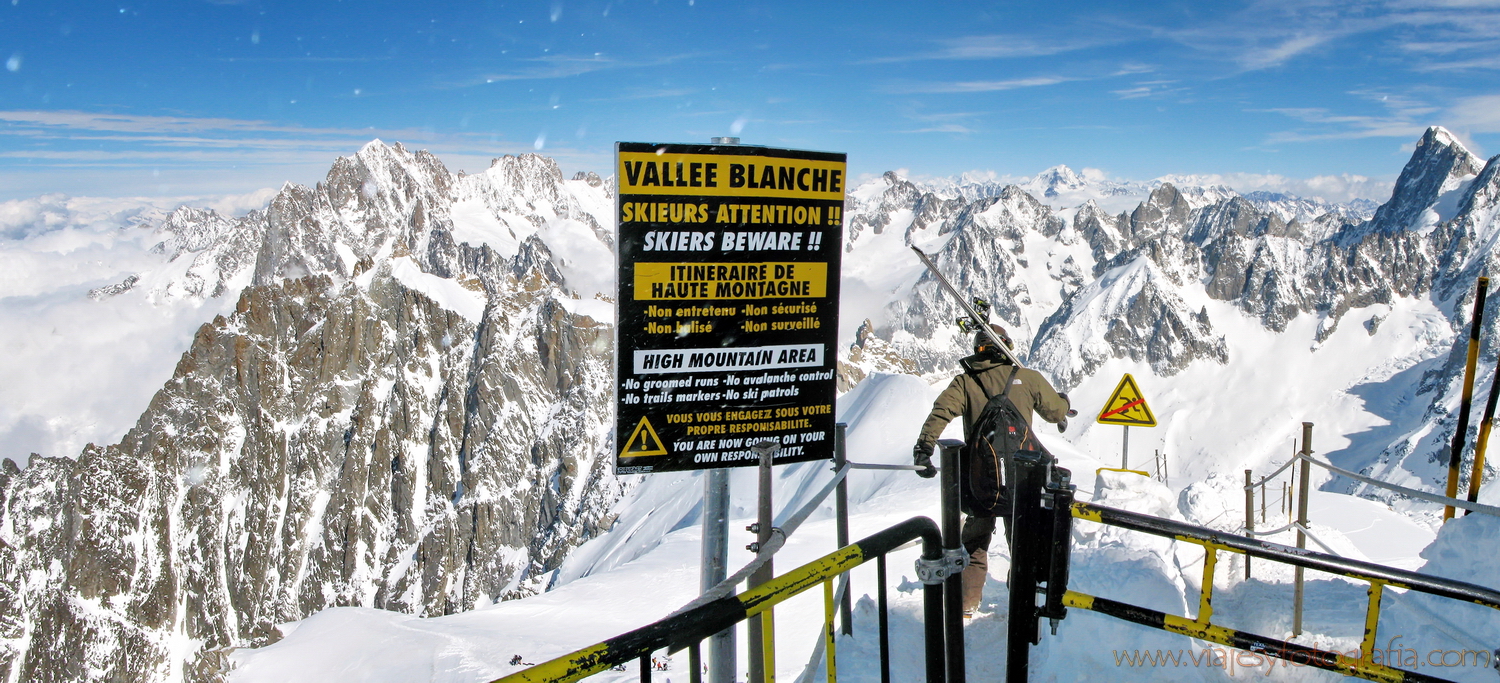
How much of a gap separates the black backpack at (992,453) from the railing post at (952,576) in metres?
2.62

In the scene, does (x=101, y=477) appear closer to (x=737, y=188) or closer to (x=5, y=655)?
(x=5, y=655)

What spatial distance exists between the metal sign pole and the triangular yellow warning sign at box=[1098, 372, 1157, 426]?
732 centimetres

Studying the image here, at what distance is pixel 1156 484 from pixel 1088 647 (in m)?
4.23

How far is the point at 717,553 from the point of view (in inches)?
154

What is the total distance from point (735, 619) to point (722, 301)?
1.81 m

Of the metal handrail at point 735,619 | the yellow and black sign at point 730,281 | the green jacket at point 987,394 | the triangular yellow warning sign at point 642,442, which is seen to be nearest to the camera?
the metal handrail at point 735,619

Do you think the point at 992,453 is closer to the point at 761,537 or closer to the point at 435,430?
the point at 761,537


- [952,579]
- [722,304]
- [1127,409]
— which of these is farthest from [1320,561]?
[1127,409]

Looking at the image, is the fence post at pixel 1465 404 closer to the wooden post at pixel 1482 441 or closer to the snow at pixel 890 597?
the wooden post at pixel 1482 441

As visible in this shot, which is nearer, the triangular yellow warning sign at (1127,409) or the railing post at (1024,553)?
the railing post at (1024,553)

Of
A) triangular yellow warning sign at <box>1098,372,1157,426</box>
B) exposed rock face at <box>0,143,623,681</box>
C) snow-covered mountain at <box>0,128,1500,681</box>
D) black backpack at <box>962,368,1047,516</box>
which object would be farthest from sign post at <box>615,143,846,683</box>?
exposed rock face at <box>0,143,623,681</box>

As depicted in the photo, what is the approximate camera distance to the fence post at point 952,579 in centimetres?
313

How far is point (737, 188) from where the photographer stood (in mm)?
3719

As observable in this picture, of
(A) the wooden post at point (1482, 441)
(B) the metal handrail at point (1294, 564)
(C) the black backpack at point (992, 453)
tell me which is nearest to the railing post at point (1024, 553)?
(B) the metal handrail at point (1294, 564)
